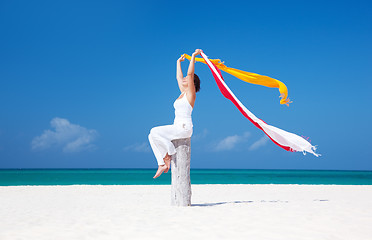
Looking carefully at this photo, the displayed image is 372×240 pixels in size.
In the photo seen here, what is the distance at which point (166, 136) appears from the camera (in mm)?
7117

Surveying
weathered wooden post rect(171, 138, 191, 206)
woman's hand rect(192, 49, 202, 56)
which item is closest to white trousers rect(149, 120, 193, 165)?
weathered wooden post rect(171, 138, 191, 206)

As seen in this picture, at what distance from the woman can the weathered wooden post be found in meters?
0.11

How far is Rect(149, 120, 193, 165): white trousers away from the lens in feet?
23.2

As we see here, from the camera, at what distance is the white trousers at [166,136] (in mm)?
7078

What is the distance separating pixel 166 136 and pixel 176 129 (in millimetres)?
222

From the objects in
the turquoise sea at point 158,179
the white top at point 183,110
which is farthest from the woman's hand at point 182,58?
the turquoise sea at point 158,179

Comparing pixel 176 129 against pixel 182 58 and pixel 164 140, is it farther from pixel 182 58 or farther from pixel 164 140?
pixel 182 58

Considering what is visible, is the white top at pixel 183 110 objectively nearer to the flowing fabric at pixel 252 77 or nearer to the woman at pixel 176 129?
the woman at pixel 176 129
